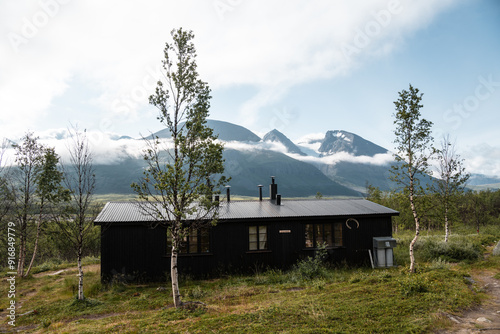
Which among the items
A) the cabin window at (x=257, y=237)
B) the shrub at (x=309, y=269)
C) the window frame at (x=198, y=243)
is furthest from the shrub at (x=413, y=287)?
the window frame at (x=198, y=243)

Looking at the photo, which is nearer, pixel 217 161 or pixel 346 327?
pixel 346 327

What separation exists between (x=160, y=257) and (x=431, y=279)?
40.9 feet

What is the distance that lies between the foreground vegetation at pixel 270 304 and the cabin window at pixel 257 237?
149 centimetres

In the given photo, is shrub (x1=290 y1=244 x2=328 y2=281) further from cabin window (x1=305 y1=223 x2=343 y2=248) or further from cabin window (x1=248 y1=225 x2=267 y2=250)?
cabin window (x1=248 y1=225 x2=267 y2=250)

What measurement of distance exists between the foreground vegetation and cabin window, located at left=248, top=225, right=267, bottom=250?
149cm

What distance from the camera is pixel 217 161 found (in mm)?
11031

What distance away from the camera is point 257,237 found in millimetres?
16531

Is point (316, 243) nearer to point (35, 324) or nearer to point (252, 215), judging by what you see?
point (252, 215)

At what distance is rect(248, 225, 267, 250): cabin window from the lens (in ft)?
54.0

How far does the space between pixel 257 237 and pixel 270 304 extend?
6.68m

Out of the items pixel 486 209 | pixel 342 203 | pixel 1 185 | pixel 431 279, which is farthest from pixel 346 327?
pixel 486 209

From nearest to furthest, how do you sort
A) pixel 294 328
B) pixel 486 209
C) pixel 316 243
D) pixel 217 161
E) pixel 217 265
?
pixel 294 328
pixel 217 161
pixel 217 265
pixel 316 243
pixel 486 209

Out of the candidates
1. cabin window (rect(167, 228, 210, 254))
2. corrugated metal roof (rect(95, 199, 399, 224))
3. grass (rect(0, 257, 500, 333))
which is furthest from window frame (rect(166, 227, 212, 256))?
grass (rect(0, 257, 500, 333))

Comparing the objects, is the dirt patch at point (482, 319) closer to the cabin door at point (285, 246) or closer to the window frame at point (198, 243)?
the cabin door at point (285, 246)
